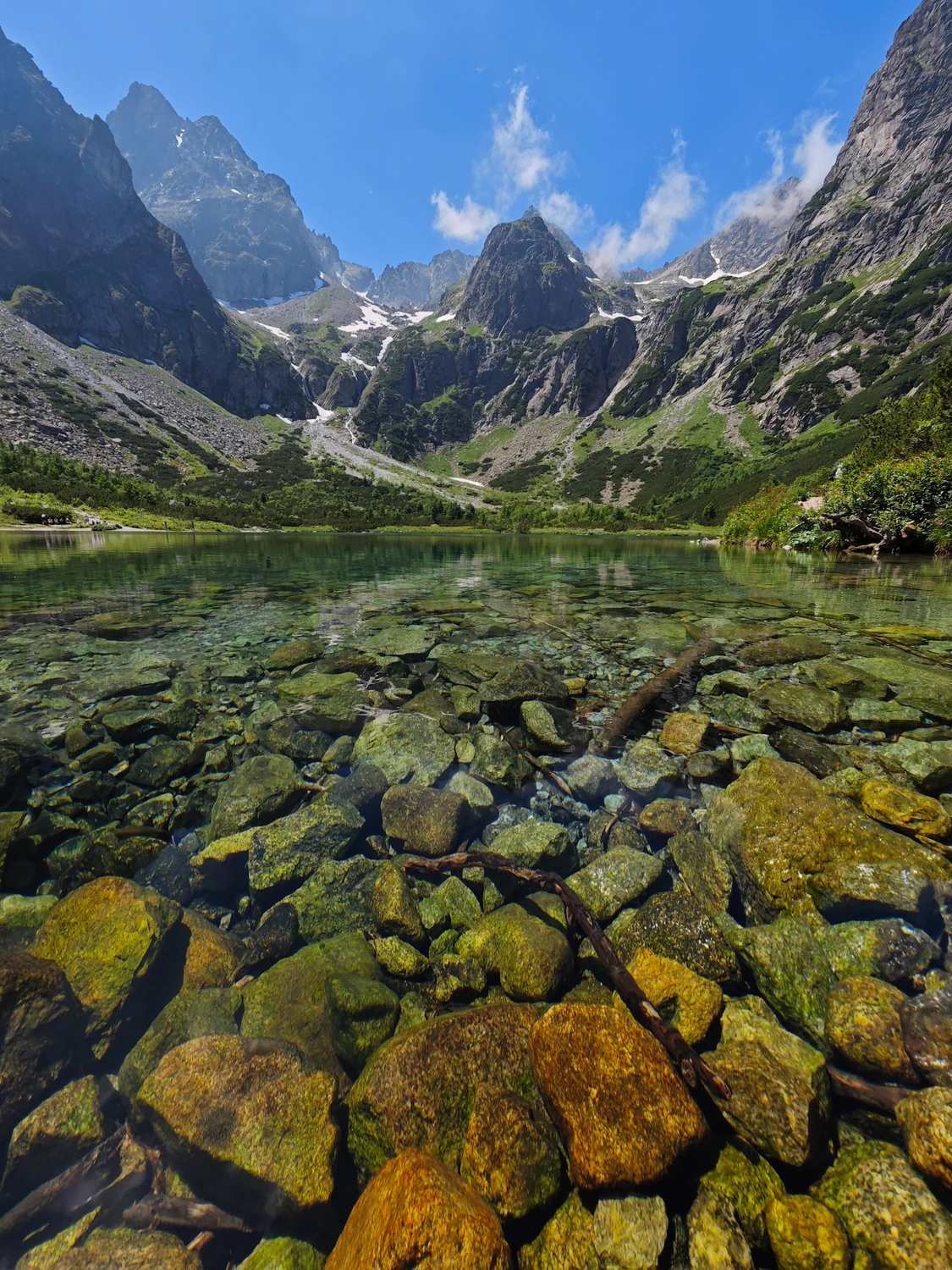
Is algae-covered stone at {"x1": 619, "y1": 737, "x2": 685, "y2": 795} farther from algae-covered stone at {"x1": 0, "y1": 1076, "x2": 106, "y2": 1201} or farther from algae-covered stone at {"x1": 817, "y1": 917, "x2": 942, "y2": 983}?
algae-covered stone at {"x1": 0, "y1": 1076, "x2": 106, "y2": 1201}

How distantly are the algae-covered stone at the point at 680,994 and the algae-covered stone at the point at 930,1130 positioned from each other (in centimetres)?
107

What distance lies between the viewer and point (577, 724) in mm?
8328

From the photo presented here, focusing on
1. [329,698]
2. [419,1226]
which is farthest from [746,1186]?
[329,698]

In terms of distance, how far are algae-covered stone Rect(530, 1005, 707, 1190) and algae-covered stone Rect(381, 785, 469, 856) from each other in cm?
249

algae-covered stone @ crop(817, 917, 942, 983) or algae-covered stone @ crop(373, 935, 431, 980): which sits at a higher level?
algae-covered stone @ crop(817, 917, 942, 983)

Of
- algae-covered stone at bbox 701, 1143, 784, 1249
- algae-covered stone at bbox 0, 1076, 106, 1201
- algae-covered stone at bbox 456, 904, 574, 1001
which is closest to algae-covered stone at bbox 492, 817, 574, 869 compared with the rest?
algae-covered stone at bbox 456, 904, 574, 1001

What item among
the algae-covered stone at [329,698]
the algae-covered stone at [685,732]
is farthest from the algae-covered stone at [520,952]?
the algae-covered stone at [329,698]

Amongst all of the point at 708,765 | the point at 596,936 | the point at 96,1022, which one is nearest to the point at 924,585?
the point at 708,765

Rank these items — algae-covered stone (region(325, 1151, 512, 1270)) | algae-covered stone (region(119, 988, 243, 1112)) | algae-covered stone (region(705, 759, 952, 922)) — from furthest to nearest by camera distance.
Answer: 1. algae-covered stone (region(705, 759, 952, 922))
2. algae-covered stone (region(119, 988, 243, 1112))
3. algae-covered stone (region(325, 1151, 512, 1270))

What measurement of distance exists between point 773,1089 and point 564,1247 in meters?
1.52

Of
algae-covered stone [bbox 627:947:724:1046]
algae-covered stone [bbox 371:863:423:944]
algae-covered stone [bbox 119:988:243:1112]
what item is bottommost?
algae-covered stone [bbox 119:988:243:1112]

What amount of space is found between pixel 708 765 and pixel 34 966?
7.37 meters

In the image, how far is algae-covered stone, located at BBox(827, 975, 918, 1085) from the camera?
10.7 feet

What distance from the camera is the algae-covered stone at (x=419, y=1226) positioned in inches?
92.1
